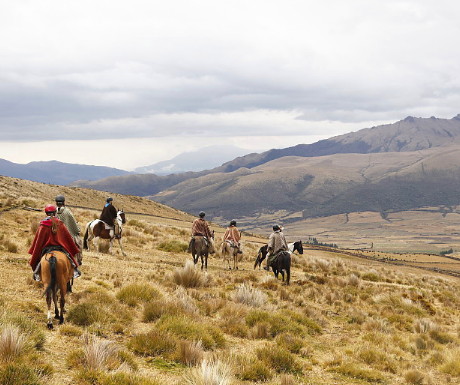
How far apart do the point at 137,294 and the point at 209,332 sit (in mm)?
3215

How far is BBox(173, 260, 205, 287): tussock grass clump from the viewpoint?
16.4 meters

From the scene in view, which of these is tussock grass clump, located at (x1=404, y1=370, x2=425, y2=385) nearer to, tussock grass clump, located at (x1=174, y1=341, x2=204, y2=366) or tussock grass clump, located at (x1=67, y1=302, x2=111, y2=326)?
tussock grass clump, located at (x1=174, y1=341, x2=204, y2=366)

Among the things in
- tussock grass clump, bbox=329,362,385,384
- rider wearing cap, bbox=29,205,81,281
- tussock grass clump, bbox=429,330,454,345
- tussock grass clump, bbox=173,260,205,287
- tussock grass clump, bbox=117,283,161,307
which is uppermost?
rider wearing cap, bbox=29,205,81,281

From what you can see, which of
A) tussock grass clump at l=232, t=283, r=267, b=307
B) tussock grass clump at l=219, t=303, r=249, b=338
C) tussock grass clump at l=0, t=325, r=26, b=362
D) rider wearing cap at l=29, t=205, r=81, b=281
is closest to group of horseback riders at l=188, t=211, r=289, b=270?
tussock grass clump at l=232, t=283, r=267, b=307

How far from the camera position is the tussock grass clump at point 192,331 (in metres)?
10.0

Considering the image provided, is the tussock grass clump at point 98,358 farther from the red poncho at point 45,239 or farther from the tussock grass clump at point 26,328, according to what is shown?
the red poncho at point 45,239

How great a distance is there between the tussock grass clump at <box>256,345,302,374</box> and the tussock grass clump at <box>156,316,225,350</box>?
1.06 meters

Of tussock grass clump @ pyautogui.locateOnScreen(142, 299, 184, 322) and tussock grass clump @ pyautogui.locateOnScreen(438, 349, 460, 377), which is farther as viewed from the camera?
tussock grass clump @ pyautogui.locateOnScreen(438, 349, 460, 377)

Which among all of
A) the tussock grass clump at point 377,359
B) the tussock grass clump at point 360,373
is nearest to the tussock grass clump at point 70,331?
the tussock grass clump at point 360,373

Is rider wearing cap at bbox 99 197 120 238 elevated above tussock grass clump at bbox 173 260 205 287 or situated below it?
above

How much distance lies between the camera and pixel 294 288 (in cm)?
1944

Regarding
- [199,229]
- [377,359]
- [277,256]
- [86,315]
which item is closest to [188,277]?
[277,256]

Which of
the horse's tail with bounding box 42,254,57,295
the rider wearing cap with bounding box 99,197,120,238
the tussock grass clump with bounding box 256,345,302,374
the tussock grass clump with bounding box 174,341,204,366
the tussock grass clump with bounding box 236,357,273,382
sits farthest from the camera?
the rider wearing cap with bounding box 99,197,120,238

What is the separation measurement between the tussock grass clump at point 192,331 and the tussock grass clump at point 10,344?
3422mm
